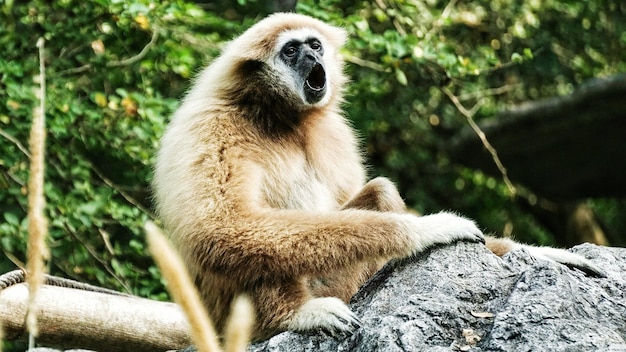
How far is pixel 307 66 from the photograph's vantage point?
18.7 ft

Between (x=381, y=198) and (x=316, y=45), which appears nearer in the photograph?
(x=381, y=198)

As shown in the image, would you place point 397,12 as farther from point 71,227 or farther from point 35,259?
point 35,259

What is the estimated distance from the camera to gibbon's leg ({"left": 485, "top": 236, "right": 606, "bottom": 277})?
4.39m

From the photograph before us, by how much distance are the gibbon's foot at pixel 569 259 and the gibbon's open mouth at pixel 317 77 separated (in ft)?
5.96

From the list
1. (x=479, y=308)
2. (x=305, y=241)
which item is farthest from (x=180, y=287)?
(x=305, y=241)

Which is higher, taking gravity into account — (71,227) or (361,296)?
(361,296)

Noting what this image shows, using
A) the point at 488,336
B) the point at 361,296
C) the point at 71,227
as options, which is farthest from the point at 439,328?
the point at 71,227

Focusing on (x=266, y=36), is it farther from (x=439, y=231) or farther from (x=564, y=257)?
(x=564, y=257)

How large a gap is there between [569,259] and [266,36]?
8.18 ft

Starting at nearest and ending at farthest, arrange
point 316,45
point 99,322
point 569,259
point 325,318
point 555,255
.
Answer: point 325,318 → point 569,259 → point 555,255 → point 99,322 → point 316,45

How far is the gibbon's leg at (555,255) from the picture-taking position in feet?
14.4

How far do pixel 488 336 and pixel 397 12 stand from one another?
4947mm

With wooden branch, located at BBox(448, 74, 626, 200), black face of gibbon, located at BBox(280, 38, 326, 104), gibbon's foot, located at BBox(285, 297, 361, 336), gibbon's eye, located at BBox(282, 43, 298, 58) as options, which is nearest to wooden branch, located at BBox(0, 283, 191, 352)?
gibbon's foot, located at BBox(285, 297, 361, 336)

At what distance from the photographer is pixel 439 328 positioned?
355 cm
